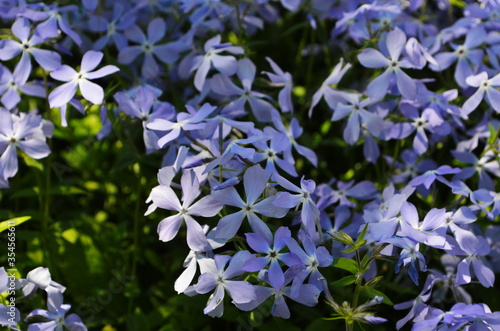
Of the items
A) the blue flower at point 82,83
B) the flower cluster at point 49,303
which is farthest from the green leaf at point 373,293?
the blue flower at point 82,83

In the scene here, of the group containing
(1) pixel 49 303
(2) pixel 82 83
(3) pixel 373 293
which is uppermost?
(2) pixel 82 83

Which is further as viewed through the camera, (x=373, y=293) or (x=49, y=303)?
(x=49, y=303)

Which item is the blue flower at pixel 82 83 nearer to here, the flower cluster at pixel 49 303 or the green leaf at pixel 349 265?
the flower cluster at pixel 49 303

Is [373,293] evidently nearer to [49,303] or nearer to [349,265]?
[349,265]

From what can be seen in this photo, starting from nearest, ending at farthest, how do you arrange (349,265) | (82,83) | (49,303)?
1. (349,265)
2. (49,303)
3. (82,83)

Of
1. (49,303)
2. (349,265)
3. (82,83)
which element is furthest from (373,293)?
(82,83)

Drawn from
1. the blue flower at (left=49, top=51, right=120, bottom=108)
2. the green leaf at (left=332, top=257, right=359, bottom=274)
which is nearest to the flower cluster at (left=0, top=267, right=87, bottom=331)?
the blue flower at (left=49, top=51, right=120, bottom=108)

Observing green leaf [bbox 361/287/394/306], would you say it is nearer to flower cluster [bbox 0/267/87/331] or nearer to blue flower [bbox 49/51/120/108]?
flower cluster [bbox 0/267/87/331]

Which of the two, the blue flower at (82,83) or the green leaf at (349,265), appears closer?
the green leaf at (349,265)

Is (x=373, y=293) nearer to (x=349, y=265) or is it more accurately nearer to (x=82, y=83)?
(x=349, y=265)

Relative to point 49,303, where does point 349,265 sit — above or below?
above

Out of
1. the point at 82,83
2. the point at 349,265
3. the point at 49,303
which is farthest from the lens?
the point at 82,83

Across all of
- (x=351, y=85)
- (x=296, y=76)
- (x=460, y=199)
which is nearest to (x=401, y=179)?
(x=460, y=199)
